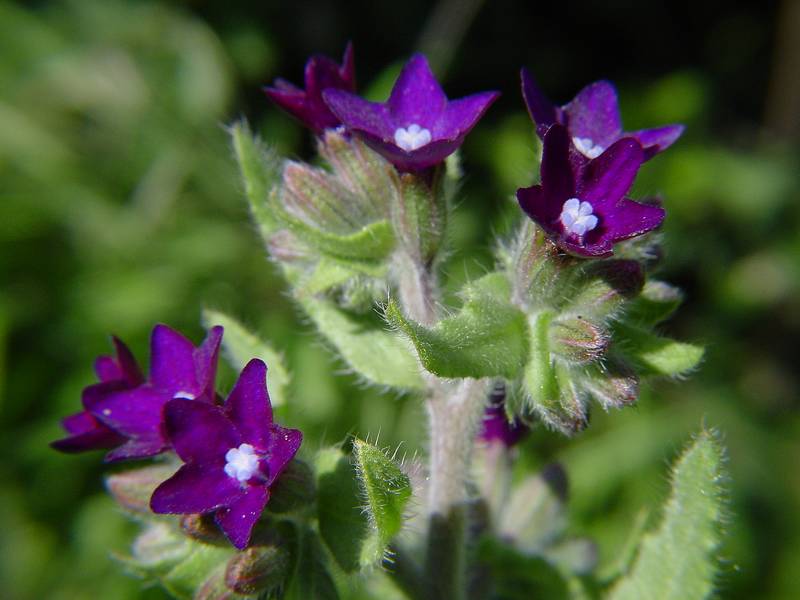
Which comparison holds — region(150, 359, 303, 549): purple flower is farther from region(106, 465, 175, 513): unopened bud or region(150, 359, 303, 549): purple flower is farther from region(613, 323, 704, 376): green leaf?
region(613, 323, 704, 376): green leaf

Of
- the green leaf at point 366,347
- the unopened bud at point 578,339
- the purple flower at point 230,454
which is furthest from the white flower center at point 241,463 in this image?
the unopened bud at point 578,339

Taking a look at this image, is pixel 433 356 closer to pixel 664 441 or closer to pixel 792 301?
pixel 664 441

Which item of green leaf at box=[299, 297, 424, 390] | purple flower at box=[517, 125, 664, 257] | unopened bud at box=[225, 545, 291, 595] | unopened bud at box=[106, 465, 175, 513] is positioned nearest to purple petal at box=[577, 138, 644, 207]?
purple flower at box=[517, 125, 664, 257]

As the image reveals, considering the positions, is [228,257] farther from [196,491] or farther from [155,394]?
[196,491]

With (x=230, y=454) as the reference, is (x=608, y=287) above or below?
below

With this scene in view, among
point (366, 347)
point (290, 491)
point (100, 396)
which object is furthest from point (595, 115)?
point (100, 396)

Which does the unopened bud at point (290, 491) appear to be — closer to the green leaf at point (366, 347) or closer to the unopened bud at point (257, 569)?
the unopened bud at point (257, 569)
